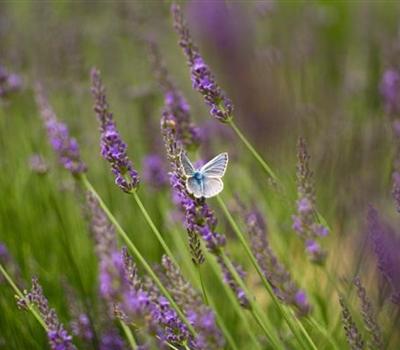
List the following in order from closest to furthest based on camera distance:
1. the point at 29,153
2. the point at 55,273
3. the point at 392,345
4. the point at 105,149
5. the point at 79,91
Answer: the point at 105,149, the point at 392,345, the point at 55,273, the point at 29,153, the point at 79,91

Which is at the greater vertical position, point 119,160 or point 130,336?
point 119,160

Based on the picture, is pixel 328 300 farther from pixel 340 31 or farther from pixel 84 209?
pixel 340 31

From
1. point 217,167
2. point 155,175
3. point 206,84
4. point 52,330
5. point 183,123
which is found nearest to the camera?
point 52,330

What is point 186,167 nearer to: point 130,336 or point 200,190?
point 200,190

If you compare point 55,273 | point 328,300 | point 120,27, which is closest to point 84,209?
point 55,273

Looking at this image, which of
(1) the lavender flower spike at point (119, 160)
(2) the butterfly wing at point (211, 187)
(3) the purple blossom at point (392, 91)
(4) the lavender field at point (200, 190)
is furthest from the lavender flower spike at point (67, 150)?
(3) the purple blossom at point (392, 91)

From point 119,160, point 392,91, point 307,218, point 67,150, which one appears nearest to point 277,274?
point 307,218

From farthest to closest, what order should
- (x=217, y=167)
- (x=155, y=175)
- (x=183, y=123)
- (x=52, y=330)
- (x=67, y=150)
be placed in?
(x=155, y=175), (x=183, y=123), (x=67, y=150), (x=217, y=167), (x=52, y=330)
